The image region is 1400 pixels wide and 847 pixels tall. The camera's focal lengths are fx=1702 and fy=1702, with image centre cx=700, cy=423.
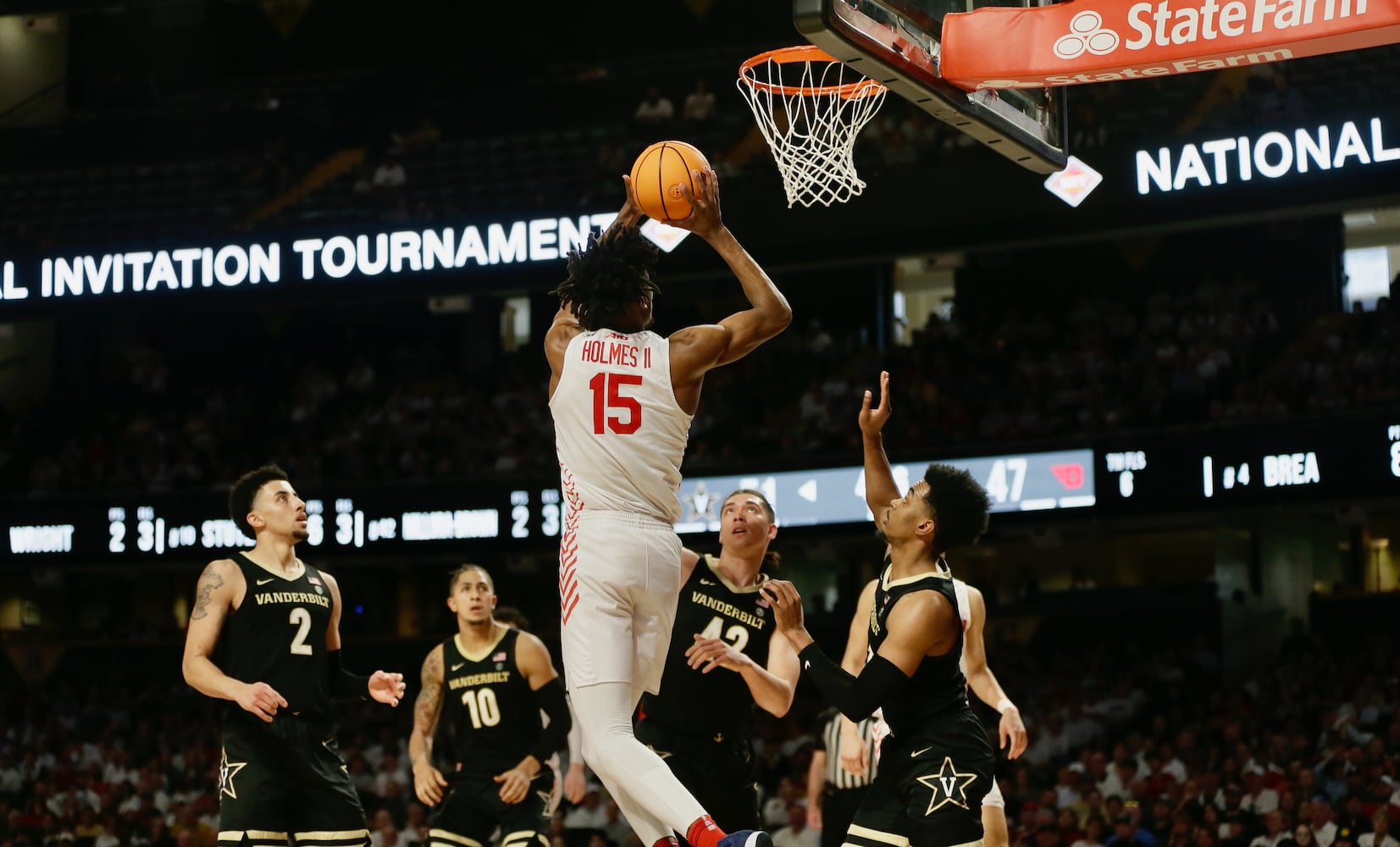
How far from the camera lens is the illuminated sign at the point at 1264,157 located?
54.7 feet

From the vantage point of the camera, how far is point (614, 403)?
19.3ft

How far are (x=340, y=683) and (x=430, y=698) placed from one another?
1162 mm

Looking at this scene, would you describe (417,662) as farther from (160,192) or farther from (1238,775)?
(1238,775)

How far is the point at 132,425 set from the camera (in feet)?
77.0

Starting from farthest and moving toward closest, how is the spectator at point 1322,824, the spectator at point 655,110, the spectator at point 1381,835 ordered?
the spectator at point 655,110 → the spectator at point 1322,824 → the spectator at point 1381,835

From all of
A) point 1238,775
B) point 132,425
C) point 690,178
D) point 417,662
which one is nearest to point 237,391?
point 132,425

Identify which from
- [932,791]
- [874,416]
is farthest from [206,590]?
[932,791]

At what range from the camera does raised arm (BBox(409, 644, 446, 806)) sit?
826 centimetres

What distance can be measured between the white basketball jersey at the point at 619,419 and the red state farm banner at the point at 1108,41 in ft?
8.38

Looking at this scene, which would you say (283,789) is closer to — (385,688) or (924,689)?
(385,688)

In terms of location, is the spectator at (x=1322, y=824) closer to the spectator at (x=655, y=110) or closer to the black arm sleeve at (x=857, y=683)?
the black arm sleeve at (x=857, y=683)

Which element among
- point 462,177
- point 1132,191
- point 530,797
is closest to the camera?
point 530,797

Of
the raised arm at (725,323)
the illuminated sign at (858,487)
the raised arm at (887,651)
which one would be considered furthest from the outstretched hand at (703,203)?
the illuminated sign at (858,487)

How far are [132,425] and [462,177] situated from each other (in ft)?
19.1
